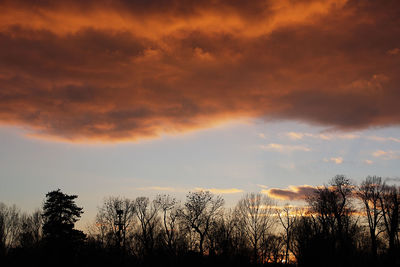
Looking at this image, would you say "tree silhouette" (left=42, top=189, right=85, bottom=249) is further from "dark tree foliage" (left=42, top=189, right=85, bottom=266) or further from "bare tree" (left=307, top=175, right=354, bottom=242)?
"bare tree" (left=307, top=175, right=354, bottom=242)

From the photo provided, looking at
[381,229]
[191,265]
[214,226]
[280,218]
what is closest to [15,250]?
[191,265]

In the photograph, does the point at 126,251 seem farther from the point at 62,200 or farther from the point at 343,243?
the point at 343,243

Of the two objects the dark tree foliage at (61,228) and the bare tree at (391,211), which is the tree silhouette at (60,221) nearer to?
the dark tree foliage at (61,228)

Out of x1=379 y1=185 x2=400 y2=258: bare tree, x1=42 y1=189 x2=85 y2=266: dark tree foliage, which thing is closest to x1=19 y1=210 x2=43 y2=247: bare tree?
x1=42 y1=189 x2=85 y2=266: dark tree foliage

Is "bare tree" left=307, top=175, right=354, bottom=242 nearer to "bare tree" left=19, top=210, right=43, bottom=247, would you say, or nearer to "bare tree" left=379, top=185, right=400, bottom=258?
"bare tree" left=379, top=185, right=400, bottom=258

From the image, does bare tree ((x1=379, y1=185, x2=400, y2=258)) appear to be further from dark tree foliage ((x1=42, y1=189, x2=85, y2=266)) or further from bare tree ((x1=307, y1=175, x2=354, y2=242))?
dark tree foliage ((x1=42, y1=189, x2=85, y2=266))

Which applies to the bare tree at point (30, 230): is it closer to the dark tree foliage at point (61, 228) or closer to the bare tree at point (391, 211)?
the dark tree foliage at point (61, 228)

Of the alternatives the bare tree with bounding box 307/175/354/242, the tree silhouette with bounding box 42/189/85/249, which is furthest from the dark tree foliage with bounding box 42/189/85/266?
the bare tree with bounding box 307/175/354/242

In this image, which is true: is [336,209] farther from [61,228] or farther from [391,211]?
[61,228]

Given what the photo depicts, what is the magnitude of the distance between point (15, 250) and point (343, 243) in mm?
67321

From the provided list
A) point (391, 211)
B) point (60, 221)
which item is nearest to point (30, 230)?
point (60, 221)

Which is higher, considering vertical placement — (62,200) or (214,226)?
(62,200)

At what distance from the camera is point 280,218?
96.8 meters

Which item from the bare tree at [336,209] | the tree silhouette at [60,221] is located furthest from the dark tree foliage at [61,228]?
the bare tree at [336,209]
